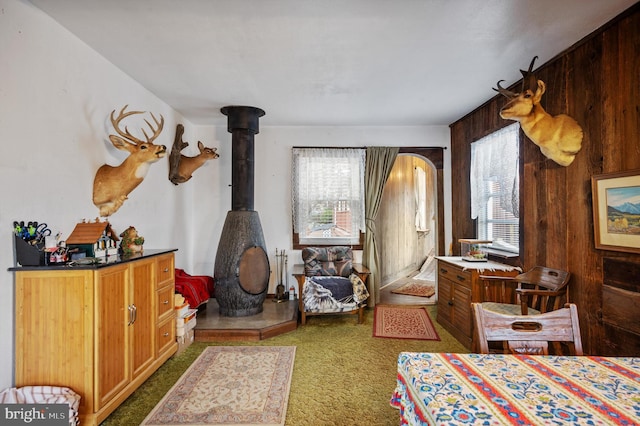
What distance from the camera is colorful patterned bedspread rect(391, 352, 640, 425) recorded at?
2.83 ft

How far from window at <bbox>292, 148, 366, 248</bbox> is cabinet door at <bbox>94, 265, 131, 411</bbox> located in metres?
2.74

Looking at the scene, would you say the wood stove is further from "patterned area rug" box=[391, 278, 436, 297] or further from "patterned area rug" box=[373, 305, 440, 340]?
"patterned area rug" box=[391, 278, 436, 297]

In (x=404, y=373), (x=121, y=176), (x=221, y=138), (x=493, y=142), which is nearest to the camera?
(x=404, y=373)

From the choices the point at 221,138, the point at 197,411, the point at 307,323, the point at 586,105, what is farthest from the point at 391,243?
the point at 197,411

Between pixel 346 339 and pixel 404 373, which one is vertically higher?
pixel 404 373

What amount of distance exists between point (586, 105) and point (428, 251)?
5032 mm

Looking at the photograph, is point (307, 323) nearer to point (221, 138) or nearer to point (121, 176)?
point (121, 176)

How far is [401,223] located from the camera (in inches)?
260

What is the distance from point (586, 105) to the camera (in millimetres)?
2459

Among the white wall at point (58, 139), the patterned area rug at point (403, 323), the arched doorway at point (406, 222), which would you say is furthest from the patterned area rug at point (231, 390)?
the arched doorway at point (406, 222)

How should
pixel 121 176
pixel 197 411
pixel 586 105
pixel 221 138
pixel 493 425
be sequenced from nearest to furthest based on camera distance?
1. pixel 493 425
2. pixel 197 411
3. pixel 586 105
4. pixel 121 176
5. pixel 221 138

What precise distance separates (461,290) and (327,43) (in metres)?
2.74

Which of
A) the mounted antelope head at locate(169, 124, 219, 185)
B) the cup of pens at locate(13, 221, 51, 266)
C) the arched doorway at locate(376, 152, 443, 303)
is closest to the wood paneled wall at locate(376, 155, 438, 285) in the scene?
the arched doorway at locate(376, 152, 443, 303)

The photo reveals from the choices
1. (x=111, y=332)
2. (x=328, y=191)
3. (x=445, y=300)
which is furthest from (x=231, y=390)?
(x=328, y=191)
